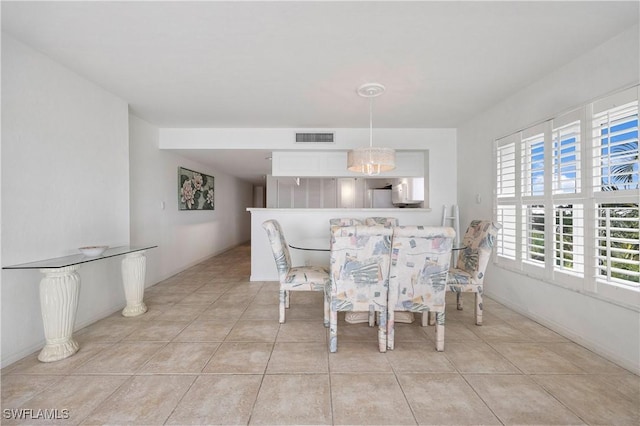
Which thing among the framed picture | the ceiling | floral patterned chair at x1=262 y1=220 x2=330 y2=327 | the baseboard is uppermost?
the ceiling

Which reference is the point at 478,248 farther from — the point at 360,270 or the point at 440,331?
the point at 360,270

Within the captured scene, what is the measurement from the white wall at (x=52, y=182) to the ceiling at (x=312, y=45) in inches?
8.4

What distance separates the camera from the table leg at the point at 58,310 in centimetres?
193

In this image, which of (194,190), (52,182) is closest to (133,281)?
(52,182)

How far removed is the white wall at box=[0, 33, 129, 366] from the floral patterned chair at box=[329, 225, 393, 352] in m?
2.33

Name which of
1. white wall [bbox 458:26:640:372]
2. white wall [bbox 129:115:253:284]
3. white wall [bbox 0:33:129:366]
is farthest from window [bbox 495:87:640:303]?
white wall [bbox 129:115:253:284]

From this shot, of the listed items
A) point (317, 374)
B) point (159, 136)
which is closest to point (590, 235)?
point (317, 374)

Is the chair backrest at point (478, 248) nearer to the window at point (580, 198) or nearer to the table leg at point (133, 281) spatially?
the window at point (580, 198)

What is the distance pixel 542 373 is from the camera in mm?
1799

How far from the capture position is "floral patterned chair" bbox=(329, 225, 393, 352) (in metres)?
1.86

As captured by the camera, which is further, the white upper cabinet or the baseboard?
the white upper cabinet

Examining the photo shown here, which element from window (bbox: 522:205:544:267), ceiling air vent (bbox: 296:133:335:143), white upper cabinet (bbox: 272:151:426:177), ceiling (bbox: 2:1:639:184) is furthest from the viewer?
white upper cabinet (bbox: 272:151:426:177)

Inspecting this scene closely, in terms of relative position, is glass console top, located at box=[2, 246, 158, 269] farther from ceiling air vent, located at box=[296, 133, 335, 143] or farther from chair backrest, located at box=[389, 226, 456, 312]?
ceiling air vent, located at box=[296, 133, 335, 143]

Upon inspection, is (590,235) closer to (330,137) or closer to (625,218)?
(625,218)
